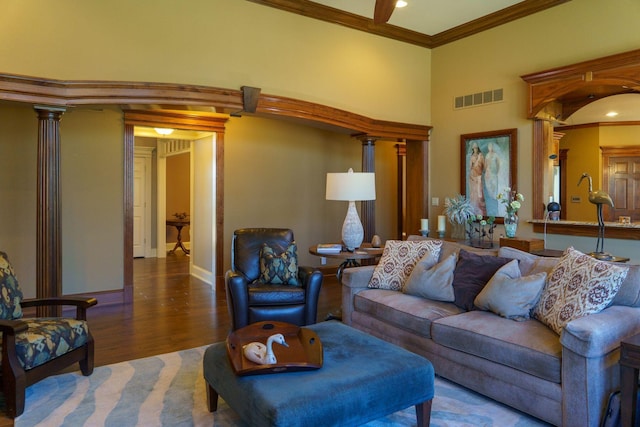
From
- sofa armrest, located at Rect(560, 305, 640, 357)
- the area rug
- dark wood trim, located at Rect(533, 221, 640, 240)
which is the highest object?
dark wood trim, located at Rect(533, 221, 640, 240)

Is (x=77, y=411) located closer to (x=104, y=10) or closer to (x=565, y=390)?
(x=565, y=390)

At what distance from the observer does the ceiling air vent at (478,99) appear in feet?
19.2

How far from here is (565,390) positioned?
93.5 inches

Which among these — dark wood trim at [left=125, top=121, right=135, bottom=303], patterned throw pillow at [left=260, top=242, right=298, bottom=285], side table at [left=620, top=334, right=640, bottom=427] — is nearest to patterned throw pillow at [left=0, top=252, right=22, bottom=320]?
patterned throw pillow at [left=260, top=242, right=298, bottom=285]

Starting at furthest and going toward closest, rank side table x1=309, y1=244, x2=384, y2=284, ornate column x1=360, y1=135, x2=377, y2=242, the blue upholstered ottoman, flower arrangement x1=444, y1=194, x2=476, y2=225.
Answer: ornate column x1=360, y1=135, x2=377, y2=242 → flower arrangement x1=444, y1=194, x2=476, y2=225 → side table x1=309, y1=244, x2=384, y2=284 → the blue upholstered ottoman

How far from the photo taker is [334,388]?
82.6 inches

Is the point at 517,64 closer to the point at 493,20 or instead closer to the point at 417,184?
the point at 493,20

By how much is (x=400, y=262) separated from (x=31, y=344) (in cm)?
Result: 288

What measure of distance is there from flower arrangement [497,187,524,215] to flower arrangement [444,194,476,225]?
0.44 meters

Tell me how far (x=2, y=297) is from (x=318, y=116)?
3.70 meters

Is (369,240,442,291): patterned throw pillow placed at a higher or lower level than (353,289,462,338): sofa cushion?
higher

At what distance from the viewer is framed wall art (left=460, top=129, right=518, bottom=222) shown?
5.74 m

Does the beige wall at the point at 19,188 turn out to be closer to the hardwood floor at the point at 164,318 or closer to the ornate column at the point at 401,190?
the hardwood floor at the point at 164,318

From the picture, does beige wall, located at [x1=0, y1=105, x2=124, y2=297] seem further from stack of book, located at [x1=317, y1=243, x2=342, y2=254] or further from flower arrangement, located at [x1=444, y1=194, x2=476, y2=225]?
flower arrangement, located at [x1=444, y1=194, x2=476, y2=225]
